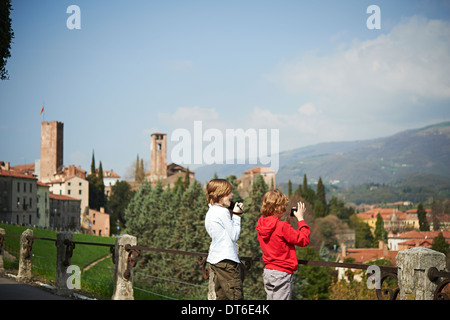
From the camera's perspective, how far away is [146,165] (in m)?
171

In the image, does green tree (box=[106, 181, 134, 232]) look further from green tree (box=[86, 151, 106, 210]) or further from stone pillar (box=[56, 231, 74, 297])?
stone pillar (box=[56, 231, 74, 297])

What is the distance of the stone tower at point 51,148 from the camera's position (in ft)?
405

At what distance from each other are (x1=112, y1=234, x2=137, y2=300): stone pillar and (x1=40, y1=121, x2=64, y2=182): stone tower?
121150mm

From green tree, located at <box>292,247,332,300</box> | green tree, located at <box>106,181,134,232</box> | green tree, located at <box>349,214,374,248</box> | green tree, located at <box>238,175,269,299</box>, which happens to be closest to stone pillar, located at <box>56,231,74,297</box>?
green tree, located at <box>238,175,269,299</box>

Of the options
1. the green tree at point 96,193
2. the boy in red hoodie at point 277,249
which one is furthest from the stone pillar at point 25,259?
the green tree at point 96,193

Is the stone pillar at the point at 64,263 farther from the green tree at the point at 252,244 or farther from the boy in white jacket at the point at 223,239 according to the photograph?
the green tree at the point at 252,244

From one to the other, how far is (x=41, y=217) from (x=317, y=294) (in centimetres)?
5487

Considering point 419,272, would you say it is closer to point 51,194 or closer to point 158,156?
point 51,194

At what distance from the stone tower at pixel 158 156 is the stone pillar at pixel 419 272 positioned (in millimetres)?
149427

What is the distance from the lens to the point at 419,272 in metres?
4.49

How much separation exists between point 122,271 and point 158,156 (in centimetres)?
14929
